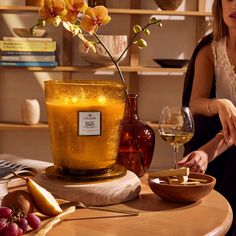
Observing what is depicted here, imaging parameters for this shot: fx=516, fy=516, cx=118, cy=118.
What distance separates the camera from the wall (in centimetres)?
355

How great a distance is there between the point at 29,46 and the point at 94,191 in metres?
2.25

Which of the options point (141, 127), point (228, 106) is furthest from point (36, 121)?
point (141, 127)

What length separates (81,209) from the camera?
114 centimetres

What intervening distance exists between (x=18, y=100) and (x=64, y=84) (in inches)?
97.2

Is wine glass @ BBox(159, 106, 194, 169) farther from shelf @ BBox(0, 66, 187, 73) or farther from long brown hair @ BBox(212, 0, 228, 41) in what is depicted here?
shelf @ BBox(0, 66, 187, 73)

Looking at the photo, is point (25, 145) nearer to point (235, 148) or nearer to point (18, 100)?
point (18, 100)

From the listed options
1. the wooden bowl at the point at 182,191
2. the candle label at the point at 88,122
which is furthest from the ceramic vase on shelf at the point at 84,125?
the wooden bowl at the point at 182,191

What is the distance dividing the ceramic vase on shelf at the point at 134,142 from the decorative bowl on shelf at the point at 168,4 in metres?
2.01

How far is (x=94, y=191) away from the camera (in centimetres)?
115

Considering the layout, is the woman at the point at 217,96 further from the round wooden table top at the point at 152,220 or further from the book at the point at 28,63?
the book at the point at 28,63

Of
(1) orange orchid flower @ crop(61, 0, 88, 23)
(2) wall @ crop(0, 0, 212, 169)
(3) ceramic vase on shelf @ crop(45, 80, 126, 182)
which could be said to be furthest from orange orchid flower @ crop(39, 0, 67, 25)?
(2) wall @ crop(0, 0, 212, 169)

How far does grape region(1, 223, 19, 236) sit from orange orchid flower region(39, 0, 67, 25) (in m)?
0.48

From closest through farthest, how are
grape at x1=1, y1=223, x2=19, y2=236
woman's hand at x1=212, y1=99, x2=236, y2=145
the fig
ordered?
grape at x1=1, y1=223, x2=19, y2=236, the fig, woman's hand at x1=212, y1=99, x2=236, y2=145

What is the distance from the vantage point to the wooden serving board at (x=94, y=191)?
115cm
